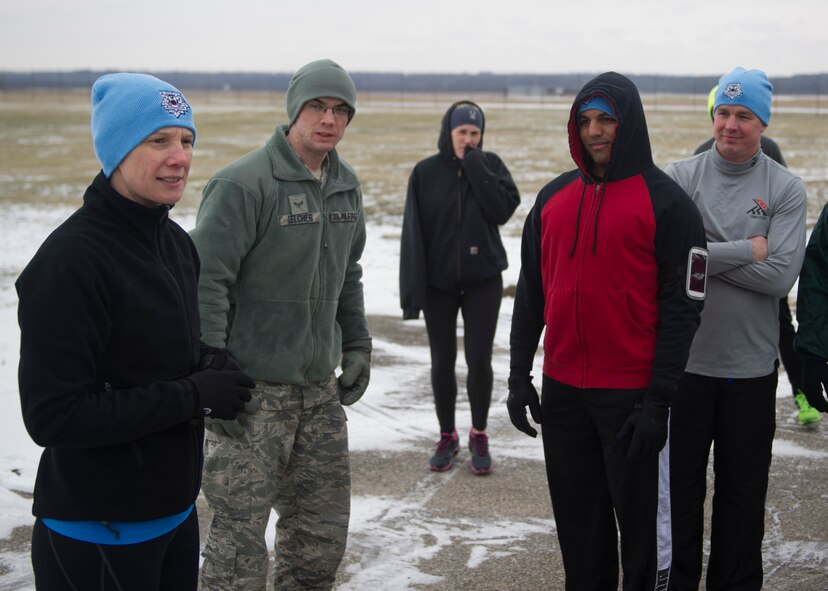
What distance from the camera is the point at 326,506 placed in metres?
3.51

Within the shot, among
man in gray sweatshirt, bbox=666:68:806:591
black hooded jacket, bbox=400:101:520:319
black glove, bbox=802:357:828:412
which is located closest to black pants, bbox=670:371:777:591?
man in gray sweatshirt, bbox=666:68:806:591

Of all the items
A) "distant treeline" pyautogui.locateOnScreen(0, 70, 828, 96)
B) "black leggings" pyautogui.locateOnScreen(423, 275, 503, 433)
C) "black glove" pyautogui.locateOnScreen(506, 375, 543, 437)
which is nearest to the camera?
"black glove" pyautogui.locateOnScreen(506, 375, 543, 437)

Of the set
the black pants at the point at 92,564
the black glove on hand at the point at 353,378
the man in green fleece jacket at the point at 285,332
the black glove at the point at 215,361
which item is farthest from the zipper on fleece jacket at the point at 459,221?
the black pants at the point at 92,564

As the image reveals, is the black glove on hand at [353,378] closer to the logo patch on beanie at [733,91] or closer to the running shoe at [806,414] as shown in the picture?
the logo patch on beanie at [733,91]

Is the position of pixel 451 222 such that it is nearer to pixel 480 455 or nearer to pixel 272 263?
pixel 480 455

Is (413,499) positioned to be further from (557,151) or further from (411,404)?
(557,151)

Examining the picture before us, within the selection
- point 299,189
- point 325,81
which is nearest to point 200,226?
point 299,189

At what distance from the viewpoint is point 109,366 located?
92.8 inches

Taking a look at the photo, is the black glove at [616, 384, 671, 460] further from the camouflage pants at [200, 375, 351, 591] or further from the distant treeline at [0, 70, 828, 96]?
the distant treeline at [0, 70, 828, 96]

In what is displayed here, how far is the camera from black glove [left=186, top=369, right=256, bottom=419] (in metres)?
2.46

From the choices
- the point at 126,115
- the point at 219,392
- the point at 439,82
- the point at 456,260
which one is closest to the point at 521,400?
the point at 219,392

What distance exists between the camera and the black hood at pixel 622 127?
3271mm

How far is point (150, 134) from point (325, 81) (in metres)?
1.17

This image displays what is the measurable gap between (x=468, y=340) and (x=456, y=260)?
1.59 feet
